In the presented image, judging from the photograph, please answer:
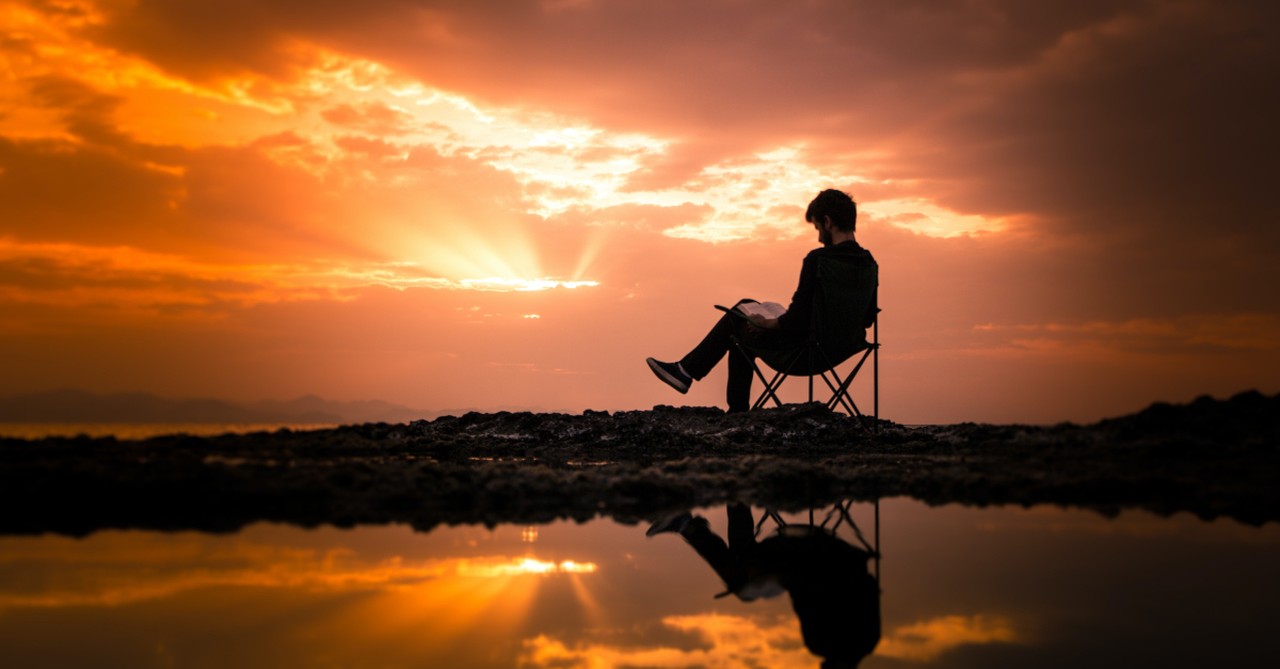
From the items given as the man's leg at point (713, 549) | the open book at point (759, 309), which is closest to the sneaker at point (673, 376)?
the open book at point (759, 309)

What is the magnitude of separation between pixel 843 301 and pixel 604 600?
6775 millimetres

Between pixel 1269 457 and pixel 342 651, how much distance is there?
5298mm

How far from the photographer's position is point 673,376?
31.6ft

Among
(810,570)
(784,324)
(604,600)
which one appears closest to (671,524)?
(810,570)

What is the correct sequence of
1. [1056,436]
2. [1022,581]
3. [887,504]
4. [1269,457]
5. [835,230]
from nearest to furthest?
[1022,581] < [887,504] < [1269,457] < [1056,436] < [835,230]

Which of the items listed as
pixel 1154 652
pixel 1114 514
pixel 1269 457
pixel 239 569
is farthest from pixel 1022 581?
pixel 1269 457

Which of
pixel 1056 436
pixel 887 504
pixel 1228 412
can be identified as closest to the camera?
pixel 887 504

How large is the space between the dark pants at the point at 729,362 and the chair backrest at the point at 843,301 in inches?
39.3

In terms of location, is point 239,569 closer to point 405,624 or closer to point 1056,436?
point 405,624

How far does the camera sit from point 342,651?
215 centimetres

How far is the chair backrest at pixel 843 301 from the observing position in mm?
8742

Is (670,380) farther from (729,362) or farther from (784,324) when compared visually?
(784,324)

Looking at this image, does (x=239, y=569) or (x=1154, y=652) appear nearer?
(x=1154, y=652)

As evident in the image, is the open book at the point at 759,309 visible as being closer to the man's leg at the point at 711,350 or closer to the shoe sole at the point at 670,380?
the man's leg at the point at 711,350
